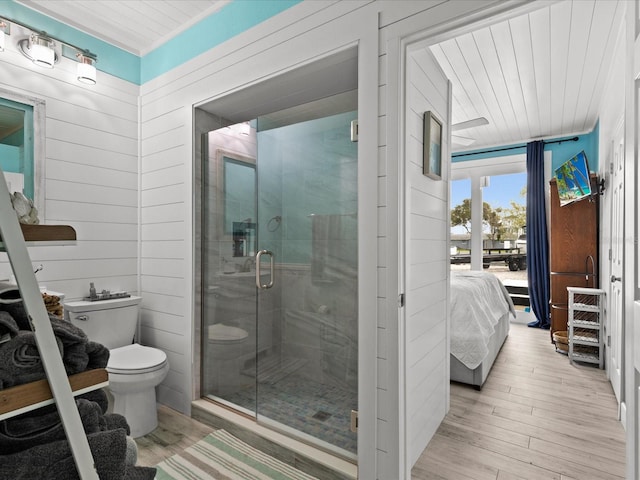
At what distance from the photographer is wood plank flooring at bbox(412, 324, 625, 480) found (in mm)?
1901

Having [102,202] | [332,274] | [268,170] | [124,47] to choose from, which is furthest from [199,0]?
[332,274]

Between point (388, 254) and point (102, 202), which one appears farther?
point (102, 202)

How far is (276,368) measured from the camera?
7.16ft

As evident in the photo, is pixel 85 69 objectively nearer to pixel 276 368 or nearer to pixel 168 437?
pixel 276 368

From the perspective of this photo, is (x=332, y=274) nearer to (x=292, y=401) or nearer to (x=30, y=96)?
(x=292, y=401)

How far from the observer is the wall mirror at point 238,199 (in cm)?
234

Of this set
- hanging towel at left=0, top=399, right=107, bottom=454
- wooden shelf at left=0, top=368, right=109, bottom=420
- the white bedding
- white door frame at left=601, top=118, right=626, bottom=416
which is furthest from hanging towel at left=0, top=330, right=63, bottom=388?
white door frame at left=601, top=118, right=626, bottom=416

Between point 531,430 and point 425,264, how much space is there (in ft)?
4.35

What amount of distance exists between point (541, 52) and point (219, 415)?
3533 mm

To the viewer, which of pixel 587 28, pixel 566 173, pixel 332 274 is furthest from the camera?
pixel 566 173

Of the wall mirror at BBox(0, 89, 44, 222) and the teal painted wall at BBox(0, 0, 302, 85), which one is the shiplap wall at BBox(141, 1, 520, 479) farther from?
the wall mirror at BBox(0, 89, 44, 222)

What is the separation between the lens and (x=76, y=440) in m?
0.69

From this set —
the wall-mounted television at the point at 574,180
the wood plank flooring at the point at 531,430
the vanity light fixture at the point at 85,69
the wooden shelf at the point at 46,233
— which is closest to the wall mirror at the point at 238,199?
the vanity light fixture at the point at 85,69

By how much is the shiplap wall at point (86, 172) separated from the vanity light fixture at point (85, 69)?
0.15 metres
